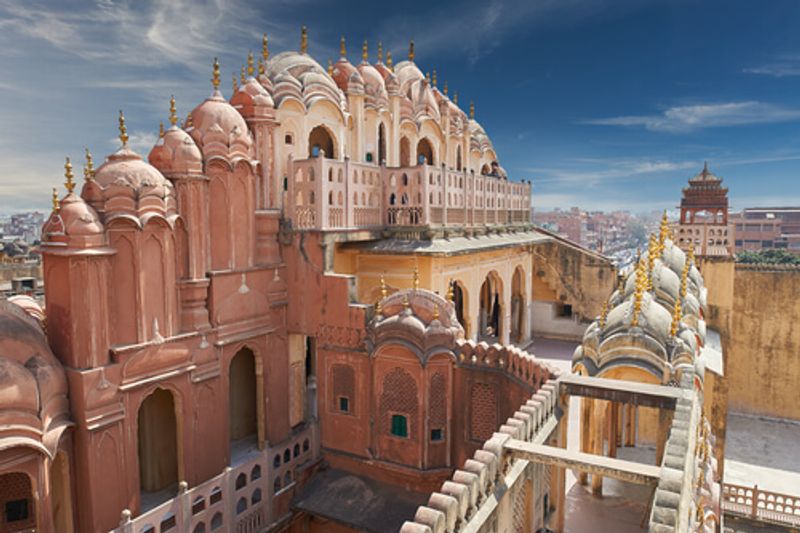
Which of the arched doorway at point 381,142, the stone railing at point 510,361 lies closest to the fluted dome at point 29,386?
the stone railing at point 510,361

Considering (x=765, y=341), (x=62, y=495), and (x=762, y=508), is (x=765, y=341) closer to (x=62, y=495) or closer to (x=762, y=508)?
(x=762, y=508)

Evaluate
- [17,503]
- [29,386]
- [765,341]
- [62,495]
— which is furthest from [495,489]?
[765,341]

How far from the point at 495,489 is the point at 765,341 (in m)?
23.4

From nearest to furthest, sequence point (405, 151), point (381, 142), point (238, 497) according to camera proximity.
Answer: point (238, 497) → point (381, 142) → point (405, 151)

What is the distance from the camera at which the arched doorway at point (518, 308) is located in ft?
84.6

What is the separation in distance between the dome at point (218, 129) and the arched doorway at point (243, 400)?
5575 mm

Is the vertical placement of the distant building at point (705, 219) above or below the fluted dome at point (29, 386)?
above

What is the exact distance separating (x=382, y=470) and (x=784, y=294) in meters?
21.5

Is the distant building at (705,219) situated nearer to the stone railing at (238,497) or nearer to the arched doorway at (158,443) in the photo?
the stone railing at (238,497)

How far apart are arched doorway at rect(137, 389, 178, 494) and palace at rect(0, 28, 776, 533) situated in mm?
50

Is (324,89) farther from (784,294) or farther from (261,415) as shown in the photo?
(784,294)

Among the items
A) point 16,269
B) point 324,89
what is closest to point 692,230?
point 324,89

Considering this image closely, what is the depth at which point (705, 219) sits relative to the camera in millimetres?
28625

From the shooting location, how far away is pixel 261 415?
14406 mm
